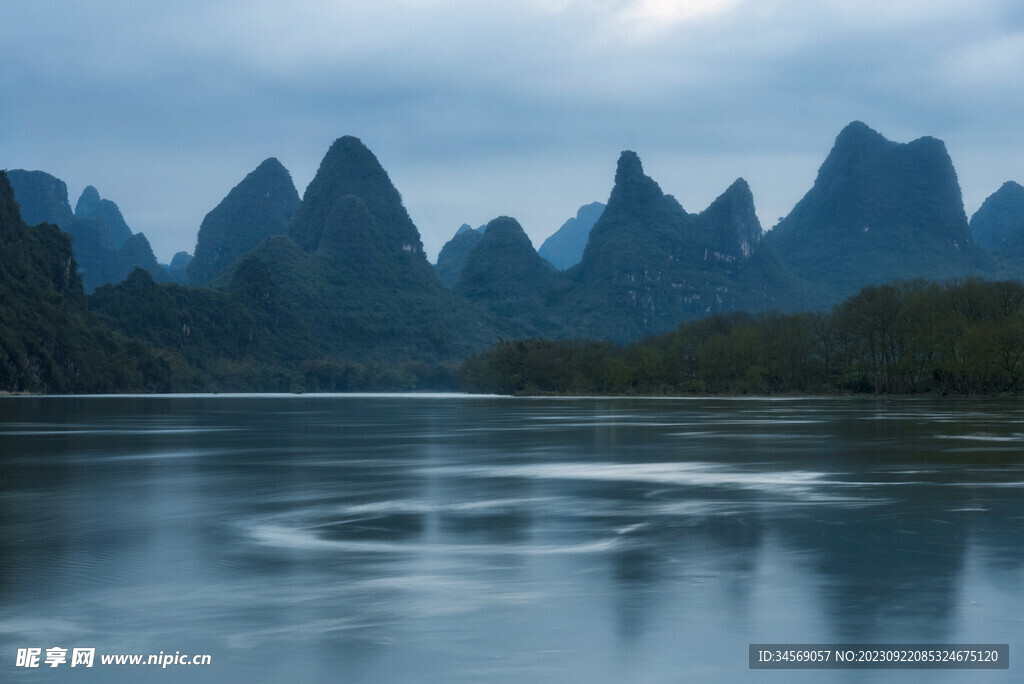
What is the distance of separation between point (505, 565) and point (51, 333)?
168835mm

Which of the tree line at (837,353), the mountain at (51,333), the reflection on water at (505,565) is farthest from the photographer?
the mountain at (51,333)

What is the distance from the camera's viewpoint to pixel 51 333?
162125mm

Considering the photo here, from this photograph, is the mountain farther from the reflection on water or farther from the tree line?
the reflection on water

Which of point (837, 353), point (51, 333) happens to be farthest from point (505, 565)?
point (51, 333)

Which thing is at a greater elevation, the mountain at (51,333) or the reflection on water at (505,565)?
the mountain at (51,333)

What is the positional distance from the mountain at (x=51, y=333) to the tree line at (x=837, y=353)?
2727 inches

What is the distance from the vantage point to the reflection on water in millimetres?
7875

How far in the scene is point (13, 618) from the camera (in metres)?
8.92

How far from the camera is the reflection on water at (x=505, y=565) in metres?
7.88

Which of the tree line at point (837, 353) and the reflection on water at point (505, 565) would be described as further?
the tree line at point (837, 353)

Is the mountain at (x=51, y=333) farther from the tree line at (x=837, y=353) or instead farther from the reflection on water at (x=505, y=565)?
the reflection on water at (x=505, y=565)

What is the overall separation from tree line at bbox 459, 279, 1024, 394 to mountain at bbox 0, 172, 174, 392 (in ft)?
227

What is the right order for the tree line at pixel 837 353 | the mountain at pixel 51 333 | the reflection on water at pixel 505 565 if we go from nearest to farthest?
the reflection on water at pixel 505 565, the tree line at pixel 837 353, the mountain at pixel 51 333

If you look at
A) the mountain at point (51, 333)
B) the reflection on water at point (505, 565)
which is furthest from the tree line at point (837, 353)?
the reflection on water at point (505, 565)
